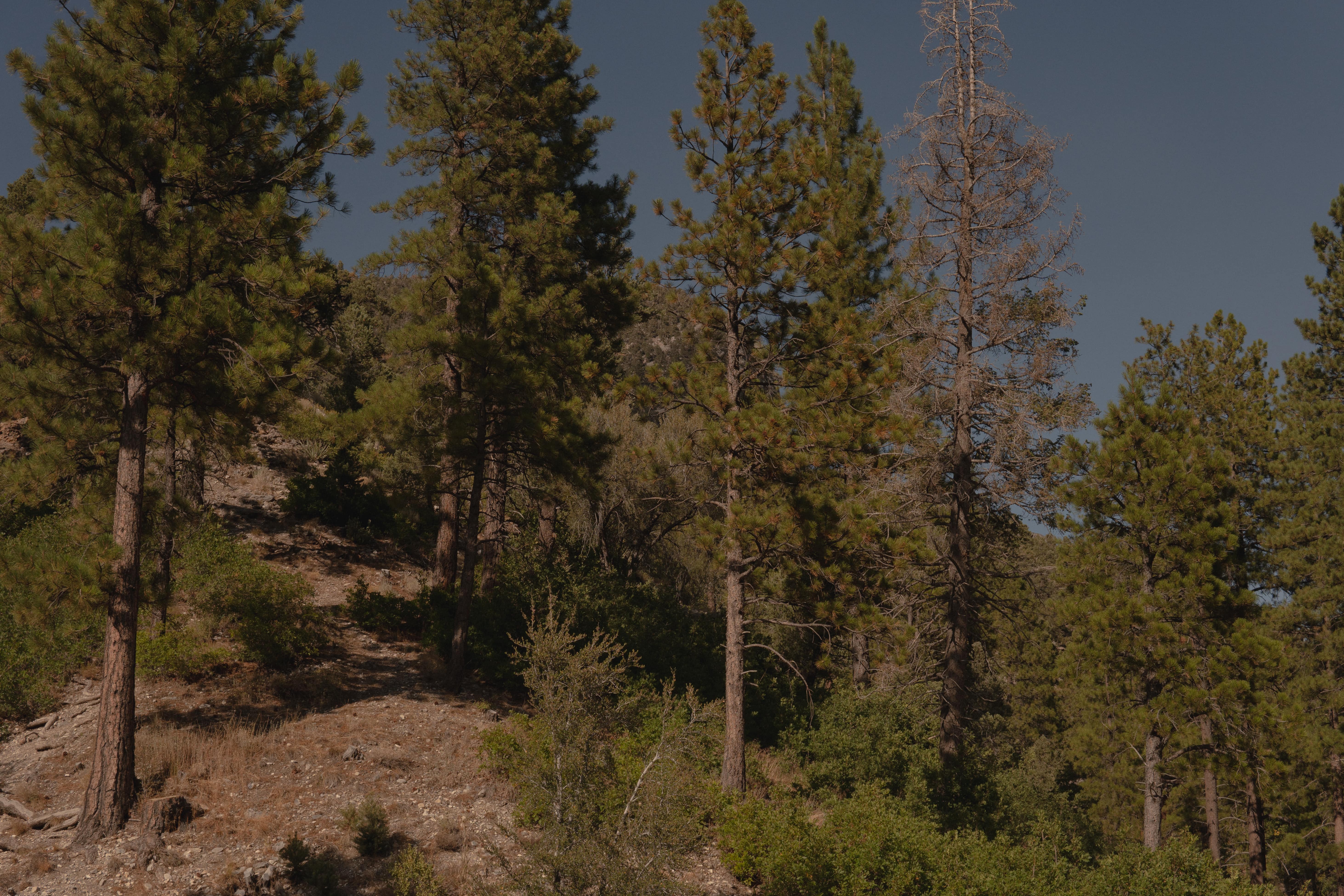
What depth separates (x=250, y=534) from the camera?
18719 millimetres

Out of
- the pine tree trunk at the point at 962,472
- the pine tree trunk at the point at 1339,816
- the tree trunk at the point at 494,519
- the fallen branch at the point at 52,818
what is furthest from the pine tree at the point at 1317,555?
the fallen branch at the point at 52,818

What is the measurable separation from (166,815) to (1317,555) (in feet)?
70.0

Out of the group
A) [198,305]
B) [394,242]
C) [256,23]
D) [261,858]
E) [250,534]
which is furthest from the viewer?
[250,534]

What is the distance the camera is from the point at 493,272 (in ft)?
45.7

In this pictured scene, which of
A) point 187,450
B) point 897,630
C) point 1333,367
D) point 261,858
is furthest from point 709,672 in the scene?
point 1333,367

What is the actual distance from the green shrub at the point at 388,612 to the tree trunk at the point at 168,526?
326cm

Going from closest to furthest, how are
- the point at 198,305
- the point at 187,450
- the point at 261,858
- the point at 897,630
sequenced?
the point at 261,858 → the point at 198,305 → the point at 897,630 → the point at 187,450

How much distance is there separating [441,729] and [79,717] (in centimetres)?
516

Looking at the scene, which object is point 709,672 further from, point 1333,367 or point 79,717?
point 1333,367

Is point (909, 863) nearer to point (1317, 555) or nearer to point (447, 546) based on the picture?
point (447, 546)

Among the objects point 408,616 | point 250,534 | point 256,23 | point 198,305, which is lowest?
Answer: point 408,616

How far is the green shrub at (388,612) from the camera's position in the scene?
15797 mm

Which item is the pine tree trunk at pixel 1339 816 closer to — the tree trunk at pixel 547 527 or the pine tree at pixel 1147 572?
the pine tree at pixel 1147 572

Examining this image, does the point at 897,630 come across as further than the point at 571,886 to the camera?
Yes
